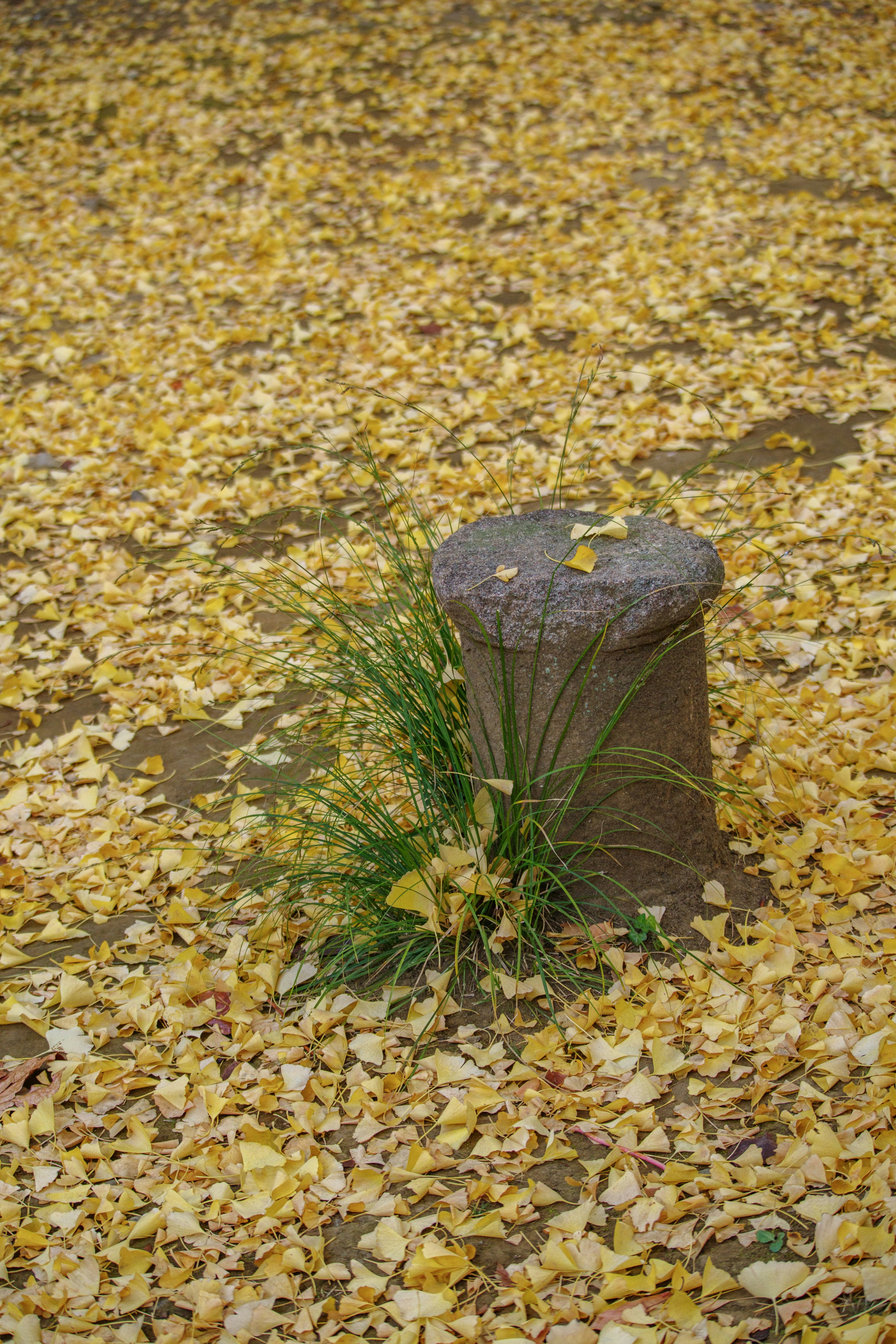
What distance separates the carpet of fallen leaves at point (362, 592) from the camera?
6.02 ft

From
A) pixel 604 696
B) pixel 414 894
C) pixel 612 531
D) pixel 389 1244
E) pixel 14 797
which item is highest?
pixel 612 531

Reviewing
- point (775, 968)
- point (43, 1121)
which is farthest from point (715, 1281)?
point (43, 1121)

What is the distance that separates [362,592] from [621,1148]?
2.21 m

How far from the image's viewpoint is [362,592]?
377 centimetres

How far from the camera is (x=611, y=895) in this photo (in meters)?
2.36

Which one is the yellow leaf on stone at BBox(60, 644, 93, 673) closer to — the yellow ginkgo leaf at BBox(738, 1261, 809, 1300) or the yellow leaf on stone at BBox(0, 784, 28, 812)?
the yellow leaf on stone at BBox(0, 784, 28, 812)

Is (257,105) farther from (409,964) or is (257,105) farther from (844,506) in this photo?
(409,964)

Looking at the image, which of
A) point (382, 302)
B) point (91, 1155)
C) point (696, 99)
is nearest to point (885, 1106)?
point (91, 1155)

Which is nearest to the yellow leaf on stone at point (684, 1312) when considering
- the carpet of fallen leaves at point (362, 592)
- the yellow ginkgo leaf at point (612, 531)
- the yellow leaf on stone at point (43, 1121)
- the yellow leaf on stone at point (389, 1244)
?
the carpet of fallen leaves at point (362, 592)

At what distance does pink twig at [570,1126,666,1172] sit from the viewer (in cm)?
191

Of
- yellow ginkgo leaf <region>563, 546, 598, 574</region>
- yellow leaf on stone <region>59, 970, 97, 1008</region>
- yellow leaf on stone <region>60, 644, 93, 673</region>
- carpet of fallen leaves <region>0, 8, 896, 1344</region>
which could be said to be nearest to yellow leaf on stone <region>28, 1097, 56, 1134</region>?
carpet of fallen leaves <region>0, 8, 896, 1344</region>

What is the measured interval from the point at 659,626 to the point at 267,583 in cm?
194

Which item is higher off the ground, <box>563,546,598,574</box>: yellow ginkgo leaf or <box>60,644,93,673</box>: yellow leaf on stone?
<box>563,546,598,574</box>: yellow ginkgo leaf

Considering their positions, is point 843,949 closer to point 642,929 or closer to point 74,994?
point 642,929
